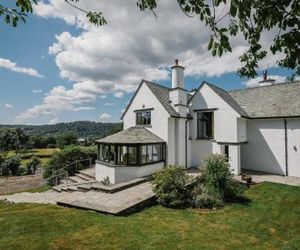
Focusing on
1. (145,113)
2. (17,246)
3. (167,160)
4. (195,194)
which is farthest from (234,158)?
(17,246)

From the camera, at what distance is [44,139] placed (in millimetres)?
113688

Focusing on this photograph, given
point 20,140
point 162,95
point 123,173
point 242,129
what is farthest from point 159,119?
point 20,140

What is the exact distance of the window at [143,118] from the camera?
2183cm

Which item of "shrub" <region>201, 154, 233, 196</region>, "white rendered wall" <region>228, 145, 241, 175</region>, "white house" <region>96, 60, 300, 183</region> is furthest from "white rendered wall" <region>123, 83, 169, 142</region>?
"shrub" <region>201, 154, 233, 196</region>

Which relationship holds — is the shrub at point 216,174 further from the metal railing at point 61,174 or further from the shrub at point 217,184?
the metal railing at point 61,174

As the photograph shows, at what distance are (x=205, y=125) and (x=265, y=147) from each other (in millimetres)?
5475

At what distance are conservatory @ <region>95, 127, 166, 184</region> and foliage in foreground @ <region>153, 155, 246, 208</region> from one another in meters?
3.98

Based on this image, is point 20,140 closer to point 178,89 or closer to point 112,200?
point 178,89

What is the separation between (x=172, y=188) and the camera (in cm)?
1336

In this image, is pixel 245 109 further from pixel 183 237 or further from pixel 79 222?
pixel 79 222

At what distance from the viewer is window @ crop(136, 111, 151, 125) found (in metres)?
21.8

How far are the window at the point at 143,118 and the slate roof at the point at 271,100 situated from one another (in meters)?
9.01

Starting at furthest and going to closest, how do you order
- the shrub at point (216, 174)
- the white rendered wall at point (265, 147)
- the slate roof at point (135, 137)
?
the white rendered wall at point (265, 147) < the slate roof at point (135, 137) < the shrub at point (216, 174)

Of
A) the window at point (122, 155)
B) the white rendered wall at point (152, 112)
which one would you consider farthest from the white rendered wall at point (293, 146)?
the window at point (122, 155)
